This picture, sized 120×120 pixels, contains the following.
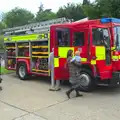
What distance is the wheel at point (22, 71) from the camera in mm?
13273

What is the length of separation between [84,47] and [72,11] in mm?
47145

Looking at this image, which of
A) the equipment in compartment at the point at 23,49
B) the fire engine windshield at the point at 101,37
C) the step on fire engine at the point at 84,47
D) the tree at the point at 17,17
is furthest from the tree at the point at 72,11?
the fire engine windshield at the point at 101,37

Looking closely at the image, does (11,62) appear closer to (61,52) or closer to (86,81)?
(61,52)

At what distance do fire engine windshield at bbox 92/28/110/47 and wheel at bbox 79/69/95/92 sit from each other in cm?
110

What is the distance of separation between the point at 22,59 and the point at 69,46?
347 cm

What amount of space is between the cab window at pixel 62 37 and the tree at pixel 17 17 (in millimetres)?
81887

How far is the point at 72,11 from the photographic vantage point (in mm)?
56344

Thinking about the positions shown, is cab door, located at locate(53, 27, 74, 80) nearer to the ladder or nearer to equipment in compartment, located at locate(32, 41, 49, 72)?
equipment in compartment, located at locate(32, 41, 49, 72)

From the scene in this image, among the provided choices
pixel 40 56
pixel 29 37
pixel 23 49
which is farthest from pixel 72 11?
pixel 40 56

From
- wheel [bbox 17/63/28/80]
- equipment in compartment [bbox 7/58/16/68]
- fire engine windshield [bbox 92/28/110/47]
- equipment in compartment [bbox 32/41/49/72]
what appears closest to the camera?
fire engine windshield [bbox 92/28/110/47]

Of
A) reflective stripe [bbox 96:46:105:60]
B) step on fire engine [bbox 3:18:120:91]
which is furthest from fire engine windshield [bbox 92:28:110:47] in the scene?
reflective stripe [bbox 96:46:105:60]

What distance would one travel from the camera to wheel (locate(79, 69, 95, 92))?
10.2 meters

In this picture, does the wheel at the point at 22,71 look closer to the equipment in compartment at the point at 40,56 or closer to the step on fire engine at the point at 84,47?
the step on fire engine at the point at 84,47

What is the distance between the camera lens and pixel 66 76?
35.8ft
